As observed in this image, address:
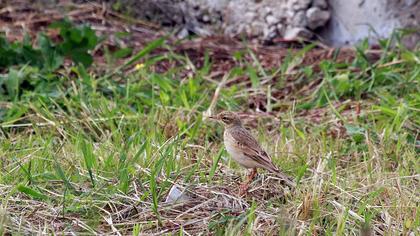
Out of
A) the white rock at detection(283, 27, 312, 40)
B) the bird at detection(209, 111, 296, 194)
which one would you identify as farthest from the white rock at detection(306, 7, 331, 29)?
the bird at detection(209, 111, 296, 194)

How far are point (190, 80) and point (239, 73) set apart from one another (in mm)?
648

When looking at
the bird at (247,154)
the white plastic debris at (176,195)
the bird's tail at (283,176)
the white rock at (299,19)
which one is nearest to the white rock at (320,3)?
the white rock at (299,19)

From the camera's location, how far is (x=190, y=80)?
7625 millimetres

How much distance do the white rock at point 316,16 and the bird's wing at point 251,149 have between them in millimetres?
3388

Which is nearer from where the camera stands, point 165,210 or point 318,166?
point 165,210

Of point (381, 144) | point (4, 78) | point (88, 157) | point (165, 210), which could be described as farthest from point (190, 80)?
point (165, 210)

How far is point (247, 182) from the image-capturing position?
5.20 meters

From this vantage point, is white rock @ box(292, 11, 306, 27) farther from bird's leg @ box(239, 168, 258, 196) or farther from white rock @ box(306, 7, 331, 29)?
bird's leg @ box(239, 168, 258, 196)

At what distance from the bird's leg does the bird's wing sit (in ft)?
0.37

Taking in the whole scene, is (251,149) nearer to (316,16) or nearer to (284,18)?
(316,16)

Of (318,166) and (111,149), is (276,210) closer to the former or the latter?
(318,166)

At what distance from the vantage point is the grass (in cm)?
468

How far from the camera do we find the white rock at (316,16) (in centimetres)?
874

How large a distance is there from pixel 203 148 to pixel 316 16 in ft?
10.2
